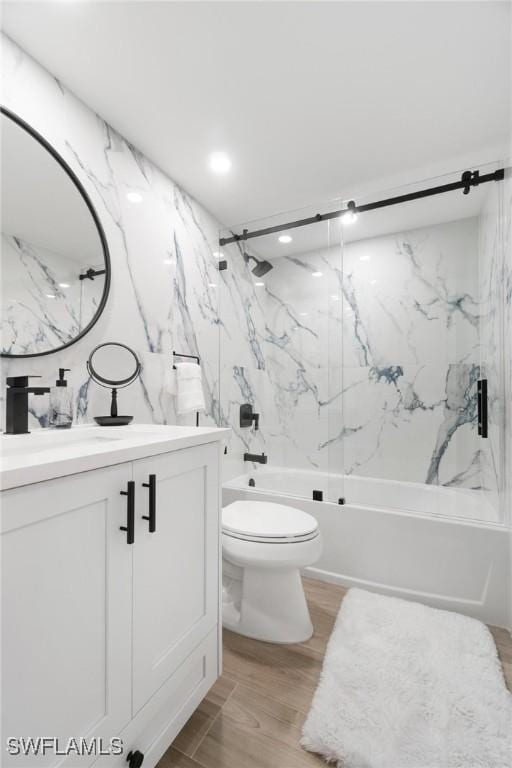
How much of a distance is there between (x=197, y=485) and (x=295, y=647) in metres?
0.97

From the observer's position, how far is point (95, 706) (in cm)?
75

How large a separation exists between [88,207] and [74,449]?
1.15 metres

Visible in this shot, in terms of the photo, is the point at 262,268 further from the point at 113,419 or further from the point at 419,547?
the point at 419,547

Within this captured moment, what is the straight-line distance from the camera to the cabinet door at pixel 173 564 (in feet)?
2.84

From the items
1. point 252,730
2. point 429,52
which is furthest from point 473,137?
point 252,730

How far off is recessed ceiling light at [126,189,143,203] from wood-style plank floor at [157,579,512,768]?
2.09 meters

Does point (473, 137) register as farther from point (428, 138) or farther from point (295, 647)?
point (295, 647)

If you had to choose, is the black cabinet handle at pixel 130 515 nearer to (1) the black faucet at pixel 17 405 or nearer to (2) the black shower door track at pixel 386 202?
(1) the black faucet at pixel 17 405

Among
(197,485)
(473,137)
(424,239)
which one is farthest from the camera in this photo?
(424,239)

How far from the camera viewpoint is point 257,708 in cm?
121

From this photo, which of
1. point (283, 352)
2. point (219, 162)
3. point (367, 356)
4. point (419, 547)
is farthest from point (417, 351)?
point (219, 162)

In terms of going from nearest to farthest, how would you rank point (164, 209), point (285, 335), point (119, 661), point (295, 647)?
point (119, 661), point (295, 647), point (164, 209), point (285, 335)

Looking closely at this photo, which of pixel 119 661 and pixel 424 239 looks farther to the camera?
pixel 424 239

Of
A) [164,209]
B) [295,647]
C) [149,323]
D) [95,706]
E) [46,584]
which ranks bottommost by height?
[295,647]
